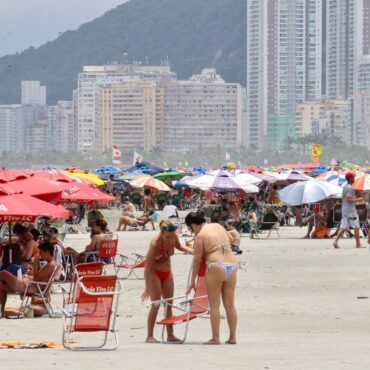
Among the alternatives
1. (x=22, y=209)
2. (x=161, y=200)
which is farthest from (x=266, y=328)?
(x=161, y=200)

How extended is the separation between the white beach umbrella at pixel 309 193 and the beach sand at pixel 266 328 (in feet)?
17.7

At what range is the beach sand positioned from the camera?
31.3 ft

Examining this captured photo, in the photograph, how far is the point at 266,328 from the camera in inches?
478

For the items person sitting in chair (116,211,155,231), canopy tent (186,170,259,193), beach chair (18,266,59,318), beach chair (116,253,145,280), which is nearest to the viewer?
beach chair (18,266,59,318)

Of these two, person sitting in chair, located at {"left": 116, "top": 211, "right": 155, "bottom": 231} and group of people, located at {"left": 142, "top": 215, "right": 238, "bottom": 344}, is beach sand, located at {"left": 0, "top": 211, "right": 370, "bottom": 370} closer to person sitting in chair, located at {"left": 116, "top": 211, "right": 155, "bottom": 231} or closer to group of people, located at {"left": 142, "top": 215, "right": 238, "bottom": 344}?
group of people, located at {"left": 142, "top": 215, "right": 238, "bottom": 344}

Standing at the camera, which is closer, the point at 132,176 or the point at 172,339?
the point at 172,339

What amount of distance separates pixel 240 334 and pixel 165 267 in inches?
32.4

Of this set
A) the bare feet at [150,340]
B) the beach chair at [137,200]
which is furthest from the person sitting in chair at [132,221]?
the bare feet at [150,340]

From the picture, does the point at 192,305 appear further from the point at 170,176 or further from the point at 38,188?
the point at 170,176

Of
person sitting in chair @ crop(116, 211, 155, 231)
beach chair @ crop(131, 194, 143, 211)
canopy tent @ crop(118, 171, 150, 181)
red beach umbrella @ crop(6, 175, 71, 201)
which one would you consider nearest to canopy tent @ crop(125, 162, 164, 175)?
canopy tent @ crop(118, 171, 150, 181)

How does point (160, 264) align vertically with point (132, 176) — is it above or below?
above

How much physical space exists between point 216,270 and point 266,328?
62.0 inches

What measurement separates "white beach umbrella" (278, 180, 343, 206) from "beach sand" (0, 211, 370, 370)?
5.39 m

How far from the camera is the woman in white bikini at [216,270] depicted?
422 inches
